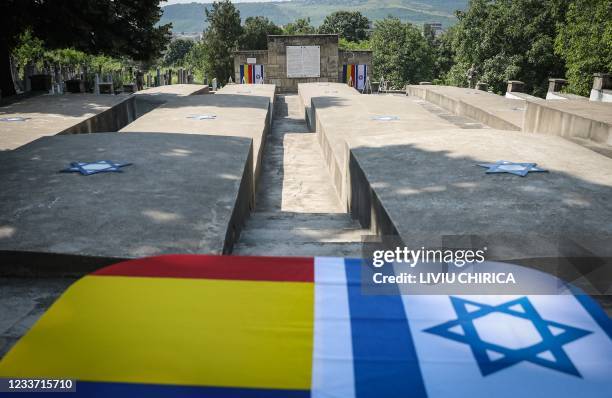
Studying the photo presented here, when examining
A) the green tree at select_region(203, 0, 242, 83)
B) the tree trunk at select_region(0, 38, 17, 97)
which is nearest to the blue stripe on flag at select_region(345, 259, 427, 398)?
the tree trunk at select_region(0, 38, 17, 97)

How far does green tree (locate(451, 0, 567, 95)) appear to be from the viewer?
3459 centimetres

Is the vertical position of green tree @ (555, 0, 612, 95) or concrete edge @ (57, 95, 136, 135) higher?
green tree @ (555, 0, 612, 95)

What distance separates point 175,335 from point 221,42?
192 ft

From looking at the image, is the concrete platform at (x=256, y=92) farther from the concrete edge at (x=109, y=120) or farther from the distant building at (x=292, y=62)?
the distant building at (x=292, y=62)

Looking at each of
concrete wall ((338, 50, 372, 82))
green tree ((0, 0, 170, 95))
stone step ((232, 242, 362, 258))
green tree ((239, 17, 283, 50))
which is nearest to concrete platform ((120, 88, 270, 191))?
green tree ((0, 0, 170, 95))

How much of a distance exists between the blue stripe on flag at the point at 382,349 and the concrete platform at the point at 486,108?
1018 cm

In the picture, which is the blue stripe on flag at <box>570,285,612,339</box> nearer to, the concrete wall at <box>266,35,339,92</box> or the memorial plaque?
the concrete wall at <box>266,35,339,92</box>

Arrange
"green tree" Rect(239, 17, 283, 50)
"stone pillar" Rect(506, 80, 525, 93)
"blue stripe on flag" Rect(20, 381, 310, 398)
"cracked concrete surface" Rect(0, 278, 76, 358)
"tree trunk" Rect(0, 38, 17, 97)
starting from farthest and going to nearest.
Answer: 1. "green tree" Rect(239, 17, 283, 50)
2. "stone pillar" Rect(506, 80, 525, 93)
3. "tree trunk" Rect(0, 38, 17, 97)
4. "cracked concrete surface" Rect(0, 278, 76, 358)
5. "blue stripe on flag" Rect(20, 381, 310, 398)

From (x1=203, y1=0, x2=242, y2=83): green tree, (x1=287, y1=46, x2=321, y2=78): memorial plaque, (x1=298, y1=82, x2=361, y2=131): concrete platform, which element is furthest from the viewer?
(x1=203, y1=0, x2=242, y2=83): green tree

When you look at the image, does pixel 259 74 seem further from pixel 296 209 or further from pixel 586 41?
pixel 296 209

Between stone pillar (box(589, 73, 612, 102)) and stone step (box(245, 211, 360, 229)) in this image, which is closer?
stone step (box(245, 211, 360, 229))

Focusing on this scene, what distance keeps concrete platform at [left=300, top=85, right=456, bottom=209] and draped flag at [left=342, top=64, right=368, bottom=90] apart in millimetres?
18615

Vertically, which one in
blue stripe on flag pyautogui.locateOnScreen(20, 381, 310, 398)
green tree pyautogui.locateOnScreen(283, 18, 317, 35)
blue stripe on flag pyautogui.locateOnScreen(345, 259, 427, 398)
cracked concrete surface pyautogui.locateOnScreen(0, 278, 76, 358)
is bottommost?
cracked concrete surface pyautogui.locateOnScreen(0, 278, 76, 358)

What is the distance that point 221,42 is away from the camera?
57.9m
